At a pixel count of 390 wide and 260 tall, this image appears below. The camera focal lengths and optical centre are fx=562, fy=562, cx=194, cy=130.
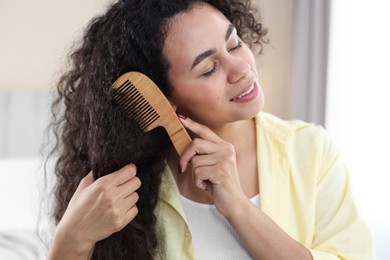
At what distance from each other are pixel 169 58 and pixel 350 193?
0.48 metres

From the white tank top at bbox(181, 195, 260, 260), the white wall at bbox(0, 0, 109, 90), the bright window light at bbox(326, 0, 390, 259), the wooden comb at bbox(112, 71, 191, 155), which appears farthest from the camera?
the white wall at bbox(0, 0, 109, 90)

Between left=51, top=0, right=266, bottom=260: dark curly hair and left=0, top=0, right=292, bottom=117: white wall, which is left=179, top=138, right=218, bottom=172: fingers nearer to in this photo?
left=51, top=0, right=266, bottom=260: dark curly hair

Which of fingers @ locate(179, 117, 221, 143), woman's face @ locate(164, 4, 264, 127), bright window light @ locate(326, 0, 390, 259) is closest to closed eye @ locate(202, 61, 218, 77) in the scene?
woman's face @ locate(164, 4, 264, 127)

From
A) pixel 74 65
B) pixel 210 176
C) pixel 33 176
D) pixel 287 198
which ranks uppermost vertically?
pixel 74 65

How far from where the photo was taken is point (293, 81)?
2.99 metres

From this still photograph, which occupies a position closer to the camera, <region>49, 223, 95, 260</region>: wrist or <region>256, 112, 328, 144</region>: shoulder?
<region>49, 223, 95, 260</region>: wrist

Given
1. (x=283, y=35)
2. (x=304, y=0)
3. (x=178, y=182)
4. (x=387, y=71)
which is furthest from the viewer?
(x=283, y=35)

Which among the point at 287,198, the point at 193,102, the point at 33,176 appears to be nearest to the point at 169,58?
the point at 193,102

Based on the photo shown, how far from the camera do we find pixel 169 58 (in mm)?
1160

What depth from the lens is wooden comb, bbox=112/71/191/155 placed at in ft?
3.48

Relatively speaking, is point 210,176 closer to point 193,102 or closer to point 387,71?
point 193,102

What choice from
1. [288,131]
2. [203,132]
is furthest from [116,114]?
[288,131]

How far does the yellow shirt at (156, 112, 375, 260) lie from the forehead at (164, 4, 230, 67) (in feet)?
0.89

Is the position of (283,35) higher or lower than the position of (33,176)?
higher
